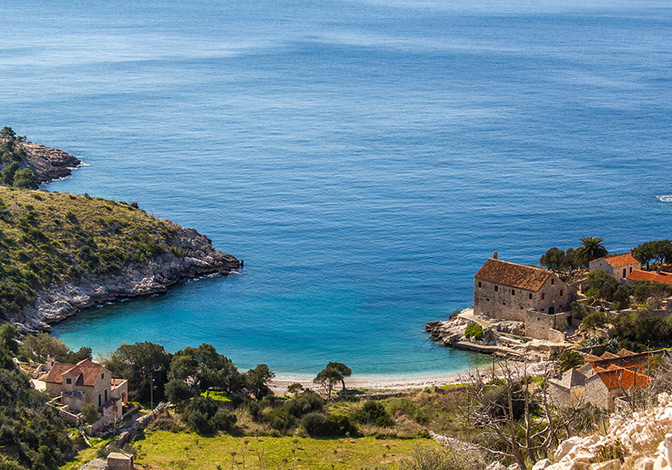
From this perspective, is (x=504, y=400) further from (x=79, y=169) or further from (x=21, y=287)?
(x=79, y=169)

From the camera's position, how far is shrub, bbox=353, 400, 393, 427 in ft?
177

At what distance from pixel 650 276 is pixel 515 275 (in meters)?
11.9

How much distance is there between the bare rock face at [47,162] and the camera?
12157cm

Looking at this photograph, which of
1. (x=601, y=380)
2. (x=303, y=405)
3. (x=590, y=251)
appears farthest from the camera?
(x=590, y=251)

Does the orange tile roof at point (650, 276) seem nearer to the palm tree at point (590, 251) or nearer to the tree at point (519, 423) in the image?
the palm tree at point (590, 251)

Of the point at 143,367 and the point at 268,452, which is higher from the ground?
the point at 143,367

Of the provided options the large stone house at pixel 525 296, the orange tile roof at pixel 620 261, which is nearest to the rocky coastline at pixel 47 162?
the large stone house at pixel 525 296

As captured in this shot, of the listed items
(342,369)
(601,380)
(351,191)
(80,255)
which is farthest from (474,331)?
(351,191)

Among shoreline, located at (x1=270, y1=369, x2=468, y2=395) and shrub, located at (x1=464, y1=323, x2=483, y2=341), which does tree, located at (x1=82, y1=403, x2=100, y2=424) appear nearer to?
shoreline, located at (x1=270, y1=369, x2=468, y2=395)

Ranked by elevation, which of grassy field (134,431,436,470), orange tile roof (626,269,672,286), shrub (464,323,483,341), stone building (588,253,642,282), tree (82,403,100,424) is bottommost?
grassy field (134,431,436,470)

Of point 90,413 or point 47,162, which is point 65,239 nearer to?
point 90,413

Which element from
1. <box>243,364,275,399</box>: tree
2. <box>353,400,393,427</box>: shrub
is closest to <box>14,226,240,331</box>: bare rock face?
<box>243,364,275,399</box>: tree

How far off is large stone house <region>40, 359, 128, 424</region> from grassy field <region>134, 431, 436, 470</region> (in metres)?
3.82

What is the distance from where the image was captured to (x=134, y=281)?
86.2 meters
